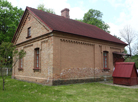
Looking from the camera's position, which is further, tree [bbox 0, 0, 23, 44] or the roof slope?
tree [bbox 0, 0, 23, 44]

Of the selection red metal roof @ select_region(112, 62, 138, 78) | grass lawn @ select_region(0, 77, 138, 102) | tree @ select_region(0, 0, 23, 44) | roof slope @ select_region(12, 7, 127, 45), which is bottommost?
grass lawn @ select_region(0, 77, 138, 102)

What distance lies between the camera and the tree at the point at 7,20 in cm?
2483

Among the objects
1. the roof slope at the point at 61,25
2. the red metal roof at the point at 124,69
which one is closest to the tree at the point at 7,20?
the roof slope at the point at 61,25

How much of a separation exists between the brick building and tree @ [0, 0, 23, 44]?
28.2 feet

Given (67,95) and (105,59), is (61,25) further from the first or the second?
(67,95)

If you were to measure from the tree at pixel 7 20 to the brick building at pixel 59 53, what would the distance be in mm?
8587

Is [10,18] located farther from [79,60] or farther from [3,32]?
[79,60]

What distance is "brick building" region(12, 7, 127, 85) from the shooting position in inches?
476

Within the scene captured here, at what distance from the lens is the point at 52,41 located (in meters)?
11.9

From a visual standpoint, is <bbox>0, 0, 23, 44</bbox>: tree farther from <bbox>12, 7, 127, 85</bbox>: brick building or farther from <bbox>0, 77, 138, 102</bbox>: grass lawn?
<bbox>0, 77, 138, 102</bbox>: grass lawn

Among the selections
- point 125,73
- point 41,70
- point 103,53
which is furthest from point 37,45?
point 125,73

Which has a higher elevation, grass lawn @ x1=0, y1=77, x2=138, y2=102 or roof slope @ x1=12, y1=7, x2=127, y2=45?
roof slope @ x1=12, y1=7, x2=127, y2=45

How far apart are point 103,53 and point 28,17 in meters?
9.47

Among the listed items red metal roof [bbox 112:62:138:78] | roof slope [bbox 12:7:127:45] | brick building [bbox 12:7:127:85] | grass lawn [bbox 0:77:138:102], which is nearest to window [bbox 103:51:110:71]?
brick building [bbox 12:7:127:85]
